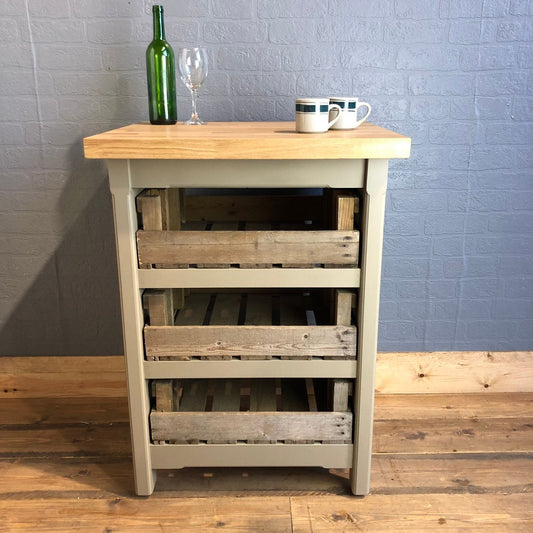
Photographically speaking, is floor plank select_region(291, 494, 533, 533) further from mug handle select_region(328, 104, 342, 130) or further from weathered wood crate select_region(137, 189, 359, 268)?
mug handle select_region(328, 104, 342, 130)

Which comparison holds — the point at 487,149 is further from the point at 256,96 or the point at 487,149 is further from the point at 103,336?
the point at 103,336

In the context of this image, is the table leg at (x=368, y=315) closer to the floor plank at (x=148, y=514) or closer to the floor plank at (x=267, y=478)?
the floor plank at (x=267, y=478)

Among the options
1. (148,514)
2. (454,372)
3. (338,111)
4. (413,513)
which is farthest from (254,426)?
(454,372)

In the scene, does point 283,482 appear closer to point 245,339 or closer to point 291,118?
point 245,339

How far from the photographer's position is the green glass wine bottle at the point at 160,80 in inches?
79.7

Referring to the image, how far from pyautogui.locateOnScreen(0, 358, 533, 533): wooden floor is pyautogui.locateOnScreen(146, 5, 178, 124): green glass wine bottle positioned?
1177mm

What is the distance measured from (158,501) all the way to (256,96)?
145cm

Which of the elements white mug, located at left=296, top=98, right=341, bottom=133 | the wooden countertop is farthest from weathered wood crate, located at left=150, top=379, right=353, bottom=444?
white mug, located at left=296, top=98, right=341, bottom=133

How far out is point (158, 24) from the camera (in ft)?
6.54

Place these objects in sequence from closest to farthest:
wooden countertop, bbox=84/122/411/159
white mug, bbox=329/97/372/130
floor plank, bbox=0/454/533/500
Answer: wooden countertop, bbox=84/122/411/159 < white mug, bbox=329/97/372/130 < floor plank, bbox=0/454/533/500

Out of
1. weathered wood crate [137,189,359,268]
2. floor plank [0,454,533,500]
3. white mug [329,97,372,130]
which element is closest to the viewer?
weathered wood crate [137,189,359,268]

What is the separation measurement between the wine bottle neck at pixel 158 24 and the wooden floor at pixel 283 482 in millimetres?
1425

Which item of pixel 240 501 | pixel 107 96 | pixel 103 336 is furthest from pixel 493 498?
pixel 107 96

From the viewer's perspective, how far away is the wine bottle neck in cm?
197
